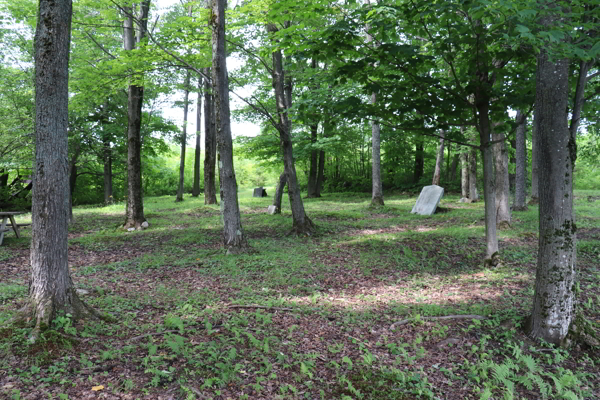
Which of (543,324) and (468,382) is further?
(543,324)

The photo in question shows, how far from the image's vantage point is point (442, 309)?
13.8ft

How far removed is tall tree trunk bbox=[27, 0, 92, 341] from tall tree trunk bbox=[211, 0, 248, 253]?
3.58 m

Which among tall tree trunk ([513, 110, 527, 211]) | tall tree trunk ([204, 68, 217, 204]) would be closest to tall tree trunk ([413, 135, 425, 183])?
tall tree trunk ([513, 110, 527, 211])

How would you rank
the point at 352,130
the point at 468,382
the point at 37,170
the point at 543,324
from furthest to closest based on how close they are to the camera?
the point at 352,130 → the point at 543,324 → the point at 37,170 → the point at 468,382

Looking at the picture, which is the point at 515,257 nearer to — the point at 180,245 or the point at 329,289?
the point at 329,289

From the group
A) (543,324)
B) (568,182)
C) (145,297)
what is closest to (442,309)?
(543,324)

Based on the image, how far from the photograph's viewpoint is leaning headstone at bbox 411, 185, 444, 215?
11931 mm

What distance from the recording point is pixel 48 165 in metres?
3.26

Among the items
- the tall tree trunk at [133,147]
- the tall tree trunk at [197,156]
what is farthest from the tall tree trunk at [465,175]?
the tall tree trunk at [197,156]

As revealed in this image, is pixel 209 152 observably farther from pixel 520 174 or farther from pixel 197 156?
pixel 520 174

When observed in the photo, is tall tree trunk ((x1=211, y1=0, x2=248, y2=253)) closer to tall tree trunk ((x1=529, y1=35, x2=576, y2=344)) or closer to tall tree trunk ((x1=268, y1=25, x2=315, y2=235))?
tall tree trunk ((x1=268, y1=25, x2=315, y2=235))

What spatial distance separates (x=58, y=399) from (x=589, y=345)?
4.40 meters

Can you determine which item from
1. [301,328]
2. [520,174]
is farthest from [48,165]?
[520,174]

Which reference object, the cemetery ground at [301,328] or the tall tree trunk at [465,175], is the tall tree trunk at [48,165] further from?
the tall tree trunk at [465,175]
